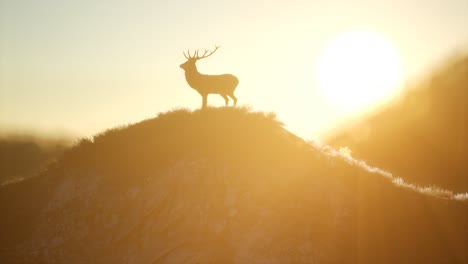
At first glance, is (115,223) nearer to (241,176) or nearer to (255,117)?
(241,176)

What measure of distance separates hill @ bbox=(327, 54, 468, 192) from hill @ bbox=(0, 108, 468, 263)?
3429 inches

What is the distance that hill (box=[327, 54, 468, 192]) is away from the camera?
11312 cm

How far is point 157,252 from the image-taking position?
76.2 ft

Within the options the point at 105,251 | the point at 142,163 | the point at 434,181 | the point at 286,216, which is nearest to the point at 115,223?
the point at 105,251

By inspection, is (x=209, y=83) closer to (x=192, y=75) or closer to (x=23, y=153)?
(x=192, y=75)

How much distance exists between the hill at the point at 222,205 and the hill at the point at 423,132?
8710cm

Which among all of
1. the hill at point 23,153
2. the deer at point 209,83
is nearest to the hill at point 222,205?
the deer at point 209,83

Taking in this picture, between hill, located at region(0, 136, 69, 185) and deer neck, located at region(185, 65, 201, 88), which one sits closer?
deer neck, located at region(185, 65, 201, 88)

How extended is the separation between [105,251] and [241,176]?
6.11m

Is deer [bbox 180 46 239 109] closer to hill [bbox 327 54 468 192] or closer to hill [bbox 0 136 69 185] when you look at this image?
hill [bbox 327 54 468 192]

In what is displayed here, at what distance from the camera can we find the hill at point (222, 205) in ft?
73.6

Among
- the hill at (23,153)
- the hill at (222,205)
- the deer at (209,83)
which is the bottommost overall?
the hill at (222,205)

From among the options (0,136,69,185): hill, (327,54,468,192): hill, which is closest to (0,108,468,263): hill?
(327,54,468,192): hill

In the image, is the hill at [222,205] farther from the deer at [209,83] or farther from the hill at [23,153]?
the hill at [23,153]
